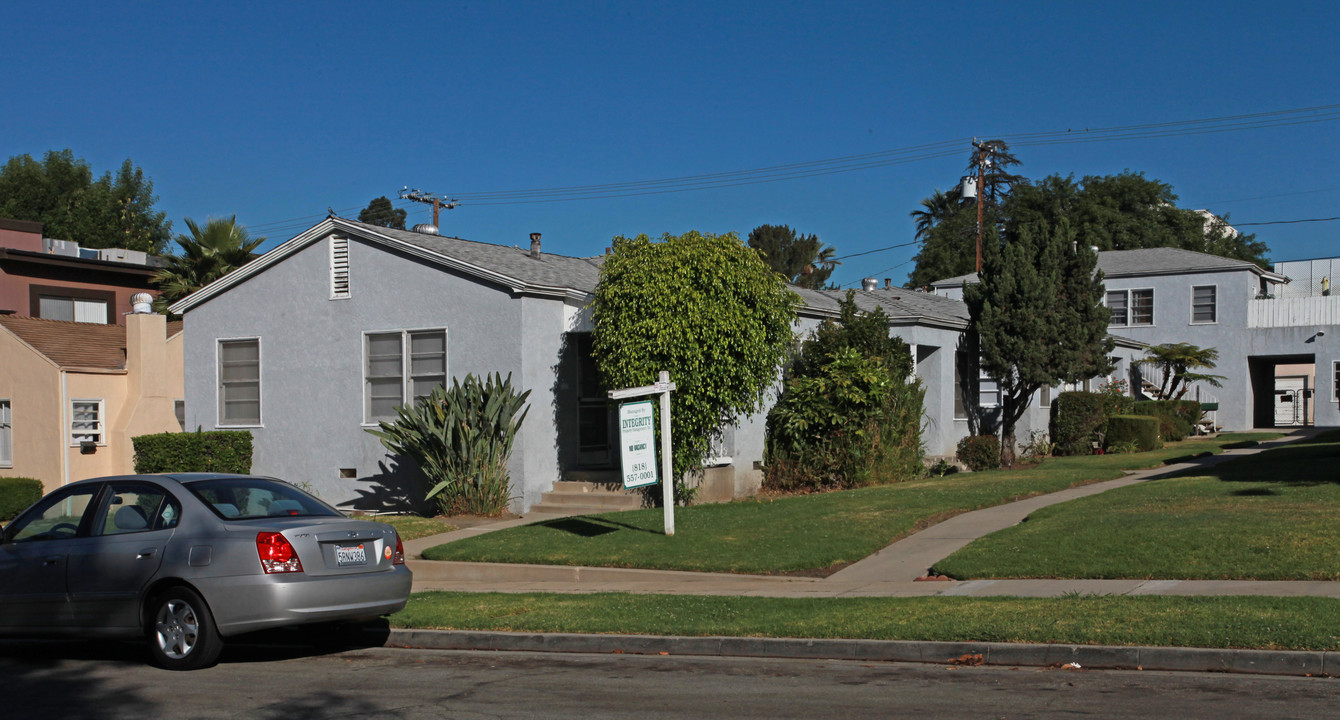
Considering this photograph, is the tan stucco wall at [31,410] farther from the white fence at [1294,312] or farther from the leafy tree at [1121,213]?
the leafy tree at [1121,213]

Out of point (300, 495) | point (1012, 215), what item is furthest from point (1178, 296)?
point (300, 495)

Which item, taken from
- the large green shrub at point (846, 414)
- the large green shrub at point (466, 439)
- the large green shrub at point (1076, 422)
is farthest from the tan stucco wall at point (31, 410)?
the large green shrub at point (1076, 422)

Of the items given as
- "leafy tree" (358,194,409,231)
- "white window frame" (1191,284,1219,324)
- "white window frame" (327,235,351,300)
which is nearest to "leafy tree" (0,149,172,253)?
"leafy tree" (358,194,409,231)

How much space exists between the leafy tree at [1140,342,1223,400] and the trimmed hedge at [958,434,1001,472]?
15.6 m

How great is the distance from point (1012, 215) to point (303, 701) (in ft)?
212

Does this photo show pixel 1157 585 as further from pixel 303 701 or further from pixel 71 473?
pixel 71 473

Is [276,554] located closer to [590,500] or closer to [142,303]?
[590,500]

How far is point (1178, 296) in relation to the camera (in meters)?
40.7

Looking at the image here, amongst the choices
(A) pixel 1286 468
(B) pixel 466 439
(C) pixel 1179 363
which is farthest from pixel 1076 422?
(B) pixel 466 439

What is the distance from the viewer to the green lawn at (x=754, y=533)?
13.6 meters

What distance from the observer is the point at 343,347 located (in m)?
20.2

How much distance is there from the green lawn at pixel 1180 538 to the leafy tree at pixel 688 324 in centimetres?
509

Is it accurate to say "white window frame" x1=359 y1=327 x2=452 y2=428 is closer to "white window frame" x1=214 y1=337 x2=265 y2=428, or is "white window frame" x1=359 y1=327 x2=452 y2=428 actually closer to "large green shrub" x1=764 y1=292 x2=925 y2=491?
"white window frame" x1=214 y1=337 x2=265 y2=428

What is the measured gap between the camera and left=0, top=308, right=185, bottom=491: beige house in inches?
973
